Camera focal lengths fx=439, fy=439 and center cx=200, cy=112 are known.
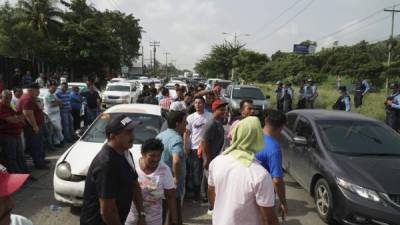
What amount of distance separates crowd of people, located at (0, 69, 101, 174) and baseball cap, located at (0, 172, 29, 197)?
5.75 metres


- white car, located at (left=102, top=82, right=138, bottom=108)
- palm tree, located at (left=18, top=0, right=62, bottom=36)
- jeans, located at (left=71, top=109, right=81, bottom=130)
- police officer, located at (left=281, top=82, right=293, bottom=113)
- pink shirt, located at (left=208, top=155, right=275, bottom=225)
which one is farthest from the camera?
palm tree, located at (left=18, top=0, right=62, bottom=36)

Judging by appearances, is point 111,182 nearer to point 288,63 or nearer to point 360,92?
point 360,92

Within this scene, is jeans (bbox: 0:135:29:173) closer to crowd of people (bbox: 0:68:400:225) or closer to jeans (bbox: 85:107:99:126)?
crowd of people (bbox: 0:68:400:225)

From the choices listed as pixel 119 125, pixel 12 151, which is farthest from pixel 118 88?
pixel 119 125

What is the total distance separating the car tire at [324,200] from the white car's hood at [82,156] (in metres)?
2.77

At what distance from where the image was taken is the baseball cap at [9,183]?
1.94 m

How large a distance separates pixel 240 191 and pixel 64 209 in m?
4.27

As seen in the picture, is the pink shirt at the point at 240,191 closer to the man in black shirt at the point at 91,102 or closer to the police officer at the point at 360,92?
the man in black shirt at the point at 91,102

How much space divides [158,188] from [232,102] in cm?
1573

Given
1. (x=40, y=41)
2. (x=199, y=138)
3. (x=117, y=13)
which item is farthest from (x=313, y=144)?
(x=117, y=13)

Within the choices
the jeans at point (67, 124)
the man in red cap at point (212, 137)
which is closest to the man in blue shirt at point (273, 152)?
the man in red cap at point (212, 137)

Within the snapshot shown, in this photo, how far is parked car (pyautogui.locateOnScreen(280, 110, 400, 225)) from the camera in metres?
5.40

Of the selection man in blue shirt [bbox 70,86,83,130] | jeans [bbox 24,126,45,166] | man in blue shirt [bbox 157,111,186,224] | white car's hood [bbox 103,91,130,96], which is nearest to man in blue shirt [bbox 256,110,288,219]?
man in blue shirt [bbox 157,111,186,224]

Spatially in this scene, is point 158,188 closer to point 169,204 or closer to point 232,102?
point 169,204
